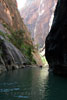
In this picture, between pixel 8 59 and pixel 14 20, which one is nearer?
pixel 8 59

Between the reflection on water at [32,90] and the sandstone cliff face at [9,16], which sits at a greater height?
the sandstone cliff face at [9,16]

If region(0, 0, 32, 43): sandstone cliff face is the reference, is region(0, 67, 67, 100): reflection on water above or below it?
below

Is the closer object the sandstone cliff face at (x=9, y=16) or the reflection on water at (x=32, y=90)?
the reflection on water at (x=32, y=90)

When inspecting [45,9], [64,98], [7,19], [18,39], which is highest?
[45,9]

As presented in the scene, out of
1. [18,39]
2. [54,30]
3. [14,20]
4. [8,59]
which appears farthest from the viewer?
[14,20]

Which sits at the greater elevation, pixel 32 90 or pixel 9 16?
pixel 9 16

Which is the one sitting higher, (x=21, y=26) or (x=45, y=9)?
(x=45, y=9)

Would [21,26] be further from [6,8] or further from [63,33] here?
[63,33]

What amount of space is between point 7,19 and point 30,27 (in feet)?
412

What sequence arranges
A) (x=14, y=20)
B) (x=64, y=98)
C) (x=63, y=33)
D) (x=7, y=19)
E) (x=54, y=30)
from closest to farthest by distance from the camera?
(x=64, y=98), (x=63, y=33), (x=54, y=30), (x=7, y=19), (x=14, y=20)

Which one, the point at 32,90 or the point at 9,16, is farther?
the point at 9,16

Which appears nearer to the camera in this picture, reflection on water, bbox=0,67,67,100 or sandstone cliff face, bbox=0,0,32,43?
reflection on water, bbox=0,67,67,100

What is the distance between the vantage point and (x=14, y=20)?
82375 millimetres

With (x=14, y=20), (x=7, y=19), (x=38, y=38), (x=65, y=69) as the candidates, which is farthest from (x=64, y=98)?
(x=38, y=38)
